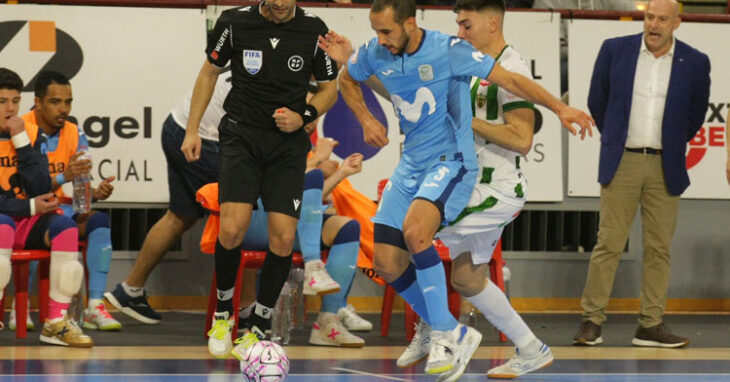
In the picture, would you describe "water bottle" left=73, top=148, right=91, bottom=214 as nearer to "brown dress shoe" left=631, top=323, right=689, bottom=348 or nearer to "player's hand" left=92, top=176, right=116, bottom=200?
"player's hand" left=92, top=176, right=116, bottom=200

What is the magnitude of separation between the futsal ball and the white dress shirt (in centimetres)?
374

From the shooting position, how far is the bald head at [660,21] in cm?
823

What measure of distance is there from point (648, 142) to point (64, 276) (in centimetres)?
403

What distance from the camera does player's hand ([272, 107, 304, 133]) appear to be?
273 inches

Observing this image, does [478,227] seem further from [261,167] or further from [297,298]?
[297,298]

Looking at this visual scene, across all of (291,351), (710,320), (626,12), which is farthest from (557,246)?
(291,351)

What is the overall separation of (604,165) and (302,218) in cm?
221

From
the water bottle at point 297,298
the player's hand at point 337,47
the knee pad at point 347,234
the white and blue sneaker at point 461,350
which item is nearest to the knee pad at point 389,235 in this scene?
the white and blue sneaker at point 461,350

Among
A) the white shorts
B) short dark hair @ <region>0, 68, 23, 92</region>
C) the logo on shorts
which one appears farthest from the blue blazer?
short dark hair @ <region>0, 68, 23, 92</region>

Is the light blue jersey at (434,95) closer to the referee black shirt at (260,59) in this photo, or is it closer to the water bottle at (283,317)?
the referee black shirt at (260,59)

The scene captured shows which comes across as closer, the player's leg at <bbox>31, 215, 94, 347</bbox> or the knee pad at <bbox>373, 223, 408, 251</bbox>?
the knee pad at <bbox>373, 223, 408, 251</bbox>

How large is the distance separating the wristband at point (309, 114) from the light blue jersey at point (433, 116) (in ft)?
3.12

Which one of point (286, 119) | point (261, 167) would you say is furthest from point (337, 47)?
point (261, 167)

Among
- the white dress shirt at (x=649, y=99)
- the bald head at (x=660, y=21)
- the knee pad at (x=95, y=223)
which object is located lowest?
the knee pad at (x=95, y=223)
